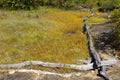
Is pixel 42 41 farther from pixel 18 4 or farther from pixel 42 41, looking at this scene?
pixel 18 4

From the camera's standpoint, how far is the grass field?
22.4 m

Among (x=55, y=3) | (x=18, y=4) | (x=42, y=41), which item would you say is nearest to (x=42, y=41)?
(x=42, y=41)

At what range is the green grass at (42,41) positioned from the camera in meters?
22.4

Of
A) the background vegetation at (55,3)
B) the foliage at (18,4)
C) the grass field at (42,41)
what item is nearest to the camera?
the grass field at (42,41)

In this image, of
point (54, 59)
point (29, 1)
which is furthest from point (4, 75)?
point (29, 1)

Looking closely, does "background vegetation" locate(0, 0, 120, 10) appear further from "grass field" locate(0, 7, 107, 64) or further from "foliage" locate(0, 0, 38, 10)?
"grass field" locate(0, 7, 107, 64)

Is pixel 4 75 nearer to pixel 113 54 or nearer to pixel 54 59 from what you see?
pixel 54 59

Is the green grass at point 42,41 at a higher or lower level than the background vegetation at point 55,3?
higher

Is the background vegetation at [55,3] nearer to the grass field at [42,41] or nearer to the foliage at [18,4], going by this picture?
the foliage at [18,4]

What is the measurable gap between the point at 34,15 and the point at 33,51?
49.4ft

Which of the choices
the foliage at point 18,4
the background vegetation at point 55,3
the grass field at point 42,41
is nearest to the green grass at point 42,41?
the grass field at point 42,41

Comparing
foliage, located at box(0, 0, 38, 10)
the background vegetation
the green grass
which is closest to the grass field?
the green grass

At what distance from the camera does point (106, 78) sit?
701 inches

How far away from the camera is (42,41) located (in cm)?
2611
